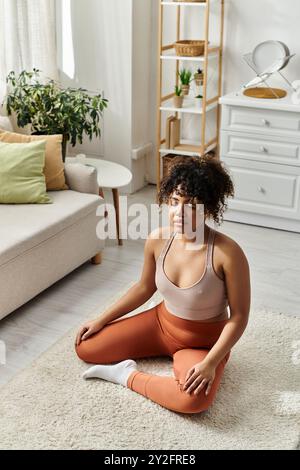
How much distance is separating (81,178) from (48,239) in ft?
1.62

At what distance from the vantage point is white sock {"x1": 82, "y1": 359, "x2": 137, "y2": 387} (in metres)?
2.38

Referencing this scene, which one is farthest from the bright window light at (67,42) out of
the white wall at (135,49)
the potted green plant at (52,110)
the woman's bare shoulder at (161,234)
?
the woman's bare shoulder at (161,234)

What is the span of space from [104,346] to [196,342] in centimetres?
35

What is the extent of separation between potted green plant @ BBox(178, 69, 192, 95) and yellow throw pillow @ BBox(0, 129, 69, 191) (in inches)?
46.1

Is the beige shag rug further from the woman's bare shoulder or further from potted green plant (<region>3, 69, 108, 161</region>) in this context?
potted green plant (<region>3, 69, 108, 161</region>)

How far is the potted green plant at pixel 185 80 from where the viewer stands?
418 cm

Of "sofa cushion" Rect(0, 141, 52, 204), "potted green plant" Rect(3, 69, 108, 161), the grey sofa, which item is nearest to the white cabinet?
"potted green plant" Rect(3, 69, 108, 161)

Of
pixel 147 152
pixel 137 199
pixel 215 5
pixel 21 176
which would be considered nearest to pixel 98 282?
pixel 21 176

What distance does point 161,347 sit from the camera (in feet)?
8.10

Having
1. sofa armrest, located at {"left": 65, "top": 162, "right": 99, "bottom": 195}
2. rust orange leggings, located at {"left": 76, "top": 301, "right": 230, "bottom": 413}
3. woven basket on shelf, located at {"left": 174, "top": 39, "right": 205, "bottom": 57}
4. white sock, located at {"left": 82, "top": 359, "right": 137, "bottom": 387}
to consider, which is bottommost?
white sock, located at {"left": 82, "top": 359, "right": 137, "bottom": 387}

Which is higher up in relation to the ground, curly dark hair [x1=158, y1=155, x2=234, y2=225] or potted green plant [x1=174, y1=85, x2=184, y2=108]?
curly dark hair [x1=158, y1=155, x2=234, y2=225]

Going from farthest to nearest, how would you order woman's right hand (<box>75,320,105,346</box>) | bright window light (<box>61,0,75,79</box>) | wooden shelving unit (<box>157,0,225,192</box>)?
bright window light (<box>61,0,75,79</box>) → wooden shelving unit (<box>157,0,225,192</box>) → woman's right hand (<box>75,320,105,346</box>)

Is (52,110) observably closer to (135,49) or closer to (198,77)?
(135,49)

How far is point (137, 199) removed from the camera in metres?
4.46
